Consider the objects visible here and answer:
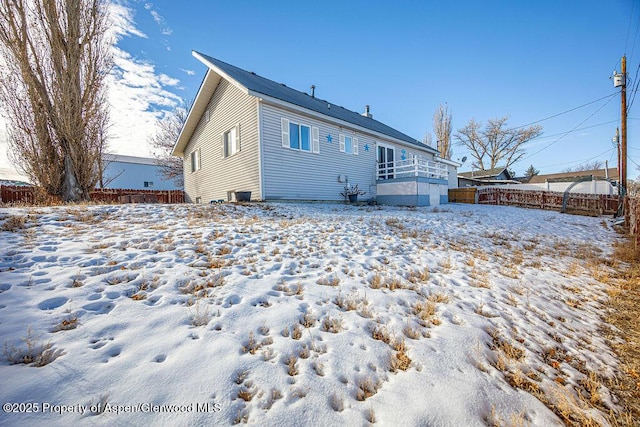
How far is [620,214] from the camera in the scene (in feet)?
37.6

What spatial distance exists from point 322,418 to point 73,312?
2531mm

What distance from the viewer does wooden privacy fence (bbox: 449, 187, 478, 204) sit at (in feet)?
65.0

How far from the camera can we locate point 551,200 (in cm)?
1579

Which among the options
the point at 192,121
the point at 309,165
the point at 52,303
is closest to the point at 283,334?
the point at 52,303

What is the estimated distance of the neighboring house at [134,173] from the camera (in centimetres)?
2517

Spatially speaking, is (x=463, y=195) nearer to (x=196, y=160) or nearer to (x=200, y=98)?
(x=200, y=98)

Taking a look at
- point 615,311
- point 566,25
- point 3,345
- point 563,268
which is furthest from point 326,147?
point 566,25

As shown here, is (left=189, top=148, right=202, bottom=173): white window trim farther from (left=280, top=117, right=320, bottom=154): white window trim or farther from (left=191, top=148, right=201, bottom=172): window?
(left=280, top=117, right=320, bottom=154): white window trim

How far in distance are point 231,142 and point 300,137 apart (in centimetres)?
354

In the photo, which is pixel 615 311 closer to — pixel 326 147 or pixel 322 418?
pixel 322 418

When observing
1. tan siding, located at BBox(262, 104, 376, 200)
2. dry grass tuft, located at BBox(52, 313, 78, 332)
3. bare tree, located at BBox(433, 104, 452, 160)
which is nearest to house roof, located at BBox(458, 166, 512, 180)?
bare tree, located at BBox(433, 104, 452, 160)

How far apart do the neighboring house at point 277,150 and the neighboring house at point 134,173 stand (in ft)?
45.1

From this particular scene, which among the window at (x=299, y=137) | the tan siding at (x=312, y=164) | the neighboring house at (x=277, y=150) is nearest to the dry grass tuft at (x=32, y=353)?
the neighboring house at (x=277, y=150)

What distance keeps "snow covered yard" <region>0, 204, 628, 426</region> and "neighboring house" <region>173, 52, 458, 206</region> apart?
6.63m
